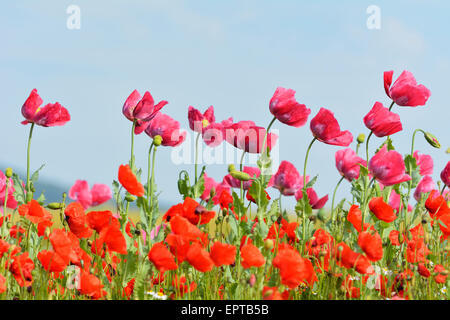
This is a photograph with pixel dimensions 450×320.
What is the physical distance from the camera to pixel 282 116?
6.75 feet

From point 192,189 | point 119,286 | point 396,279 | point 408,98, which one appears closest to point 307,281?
point 396,279

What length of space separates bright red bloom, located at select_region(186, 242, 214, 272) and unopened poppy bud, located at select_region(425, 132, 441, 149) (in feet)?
4.14

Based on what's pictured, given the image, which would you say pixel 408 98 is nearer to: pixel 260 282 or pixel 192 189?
pixel 192 189

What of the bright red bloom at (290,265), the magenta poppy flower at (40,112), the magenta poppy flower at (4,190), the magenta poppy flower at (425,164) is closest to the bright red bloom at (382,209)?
the bright red bloom at (290,265)

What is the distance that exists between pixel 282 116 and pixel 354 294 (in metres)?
0.69

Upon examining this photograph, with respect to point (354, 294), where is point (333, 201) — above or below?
above

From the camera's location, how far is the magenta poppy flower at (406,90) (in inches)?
90.3

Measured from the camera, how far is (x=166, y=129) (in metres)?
2.22

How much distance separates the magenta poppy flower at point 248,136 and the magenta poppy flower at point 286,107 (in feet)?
0.26

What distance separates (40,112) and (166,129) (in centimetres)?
55

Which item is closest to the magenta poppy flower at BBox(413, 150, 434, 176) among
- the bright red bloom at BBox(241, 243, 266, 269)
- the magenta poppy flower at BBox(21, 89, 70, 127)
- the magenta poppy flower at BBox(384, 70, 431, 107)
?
the magenta poppy flower at BBox(384, 70, 431, 107)

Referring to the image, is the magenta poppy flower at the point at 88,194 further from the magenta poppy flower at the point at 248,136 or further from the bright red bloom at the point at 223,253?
the bright red bloom at the point at 223,253

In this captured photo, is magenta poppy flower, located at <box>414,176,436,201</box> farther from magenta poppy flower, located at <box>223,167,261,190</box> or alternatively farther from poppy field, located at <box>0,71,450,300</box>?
magenta poppy flower, located at <box>223,167,261,190</box>

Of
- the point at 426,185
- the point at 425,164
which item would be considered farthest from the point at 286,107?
the point at 426,185
